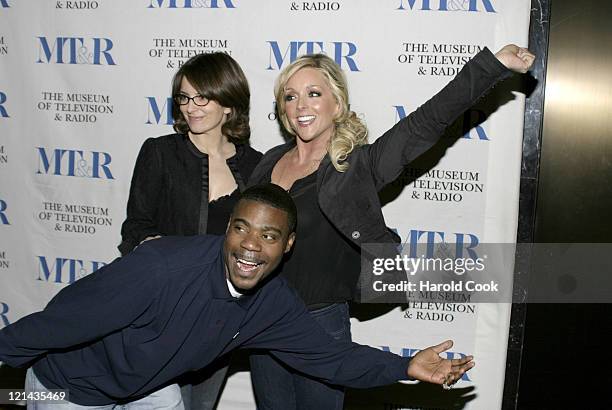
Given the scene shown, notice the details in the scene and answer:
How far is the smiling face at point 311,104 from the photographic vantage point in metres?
1.93

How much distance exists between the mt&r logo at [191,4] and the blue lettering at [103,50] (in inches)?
9.0

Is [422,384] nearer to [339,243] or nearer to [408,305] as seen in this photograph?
[408,305]

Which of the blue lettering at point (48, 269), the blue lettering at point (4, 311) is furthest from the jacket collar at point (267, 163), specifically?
the blue lettering at point (4, 311)

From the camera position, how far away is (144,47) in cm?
274

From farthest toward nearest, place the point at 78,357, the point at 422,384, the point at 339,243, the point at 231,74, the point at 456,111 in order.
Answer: the point at 422,384 < the point at 231,74 < the point at 339,243 < the point at 456,111 < the point at 78,357

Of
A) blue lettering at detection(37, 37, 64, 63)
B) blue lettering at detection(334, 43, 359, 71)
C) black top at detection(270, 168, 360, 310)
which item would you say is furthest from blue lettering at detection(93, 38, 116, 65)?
black top at detection(270, 168, 360, 310)

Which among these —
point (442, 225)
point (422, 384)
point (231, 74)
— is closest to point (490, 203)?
point (442, 225)

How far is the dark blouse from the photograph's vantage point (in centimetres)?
205

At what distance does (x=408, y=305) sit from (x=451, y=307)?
0.16 m

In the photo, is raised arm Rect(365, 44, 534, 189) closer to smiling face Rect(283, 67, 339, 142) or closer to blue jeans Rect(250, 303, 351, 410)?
smiling face Rect(283, 67, 339, 142)

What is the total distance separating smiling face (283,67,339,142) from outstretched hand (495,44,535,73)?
495 millimetres

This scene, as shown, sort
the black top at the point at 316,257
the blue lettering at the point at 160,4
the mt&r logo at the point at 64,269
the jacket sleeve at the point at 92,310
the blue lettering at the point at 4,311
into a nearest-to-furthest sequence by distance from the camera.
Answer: the jacket sleeve at the point at 92,310 → the black top at the point at 316,257 → the blue lettering at the point at 160,4 → the mt&r logo at the point at 64,269 → the blue lettering at the point at 4,311

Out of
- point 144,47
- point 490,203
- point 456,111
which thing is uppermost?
point 144,47

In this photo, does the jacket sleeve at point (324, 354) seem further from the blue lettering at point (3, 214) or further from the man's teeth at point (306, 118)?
the blue lettering at point (3, 214)
